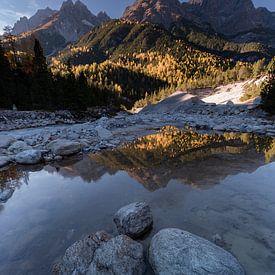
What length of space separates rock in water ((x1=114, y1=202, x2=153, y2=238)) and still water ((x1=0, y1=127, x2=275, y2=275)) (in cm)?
31

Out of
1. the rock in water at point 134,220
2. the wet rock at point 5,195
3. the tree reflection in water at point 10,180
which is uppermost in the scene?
the rock in water at point 134,220

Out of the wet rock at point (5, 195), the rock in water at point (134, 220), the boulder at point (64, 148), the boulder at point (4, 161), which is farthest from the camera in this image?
the boulder at point (64, 148)

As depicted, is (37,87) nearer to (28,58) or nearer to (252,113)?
(28,58)

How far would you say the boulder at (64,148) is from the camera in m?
15.2

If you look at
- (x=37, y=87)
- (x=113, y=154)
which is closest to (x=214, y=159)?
(x=113, y=154)

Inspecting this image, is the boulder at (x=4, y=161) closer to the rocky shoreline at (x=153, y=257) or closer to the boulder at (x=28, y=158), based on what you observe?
the boulder at (x=28, y=158)

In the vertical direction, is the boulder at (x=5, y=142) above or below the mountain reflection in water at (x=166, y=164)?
above

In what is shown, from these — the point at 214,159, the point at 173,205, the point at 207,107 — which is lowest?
the point at 207,107

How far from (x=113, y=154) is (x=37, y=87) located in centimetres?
3209

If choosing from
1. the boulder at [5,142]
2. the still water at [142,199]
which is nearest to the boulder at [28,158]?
the still water at [142,199]

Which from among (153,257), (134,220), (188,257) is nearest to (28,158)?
(134,220)

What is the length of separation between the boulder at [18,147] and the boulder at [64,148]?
1648mm

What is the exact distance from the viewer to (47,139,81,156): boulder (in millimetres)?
15172

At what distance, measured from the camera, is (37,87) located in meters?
41.4
